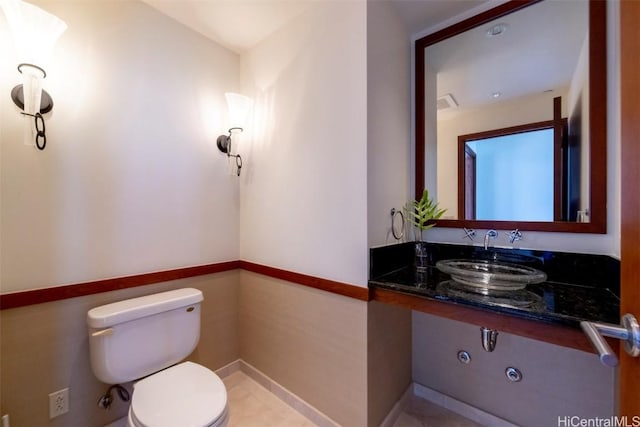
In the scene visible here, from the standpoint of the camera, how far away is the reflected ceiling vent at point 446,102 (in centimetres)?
162

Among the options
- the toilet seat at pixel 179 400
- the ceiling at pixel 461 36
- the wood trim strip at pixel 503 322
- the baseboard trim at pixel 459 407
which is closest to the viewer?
the wood trim strip at pixel 503 322

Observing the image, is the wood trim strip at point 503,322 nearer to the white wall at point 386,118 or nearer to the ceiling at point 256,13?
the white wall at point 386,118

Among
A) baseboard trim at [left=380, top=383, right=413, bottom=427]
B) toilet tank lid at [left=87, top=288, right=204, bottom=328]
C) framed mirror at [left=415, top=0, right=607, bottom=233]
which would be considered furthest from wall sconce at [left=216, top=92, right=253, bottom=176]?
baseboard trim at [left=380, top=383, right=413, bottom=427]

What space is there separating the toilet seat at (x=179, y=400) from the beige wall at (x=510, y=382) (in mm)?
1220

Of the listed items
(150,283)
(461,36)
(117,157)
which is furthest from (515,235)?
(117,157)

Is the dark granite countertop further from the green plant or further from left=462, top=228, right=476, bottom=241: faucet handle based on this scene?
the green plant

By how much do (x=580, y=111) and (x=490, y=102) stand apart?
41 centimetres

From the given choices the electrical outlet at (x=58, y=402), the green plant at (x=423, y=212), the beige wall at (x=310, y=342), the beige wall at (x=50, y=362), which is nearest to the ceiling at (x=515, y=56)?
the green plant at (x=423, y=212)

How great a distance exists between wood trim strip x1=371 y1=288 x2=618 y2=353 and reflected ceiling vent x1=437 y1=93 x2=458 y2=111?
1.19 m

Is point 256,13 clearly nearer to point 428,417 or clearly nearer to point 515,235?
point 515,235

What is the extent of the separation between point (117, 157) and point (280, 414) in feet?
5.66

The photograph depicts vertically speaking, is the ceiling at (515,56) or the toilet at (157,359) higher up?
the ceiling at (515,56)

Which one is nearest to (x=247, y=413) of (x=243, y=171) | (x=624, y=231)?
(x=243, y=171)

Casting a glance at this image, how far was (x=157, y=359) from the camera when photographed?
1.35m
